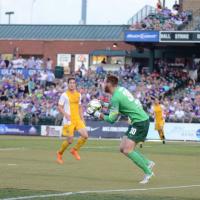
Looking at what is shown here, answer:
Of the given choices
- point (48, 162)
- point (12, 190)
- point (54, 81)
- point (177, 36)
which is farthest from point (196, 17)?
point (12, 190)

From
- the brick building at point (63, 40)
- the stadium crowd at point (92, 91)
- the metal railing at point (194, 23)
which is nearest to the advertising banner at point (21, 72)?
the stadium crowd at point (92, 91)

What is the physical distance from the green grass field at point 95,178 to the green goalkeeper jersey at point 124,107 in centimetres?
131

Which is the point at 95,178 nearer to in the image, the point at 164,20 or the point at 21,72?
the point at 164,20

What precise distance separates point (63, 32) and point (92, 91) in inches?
680

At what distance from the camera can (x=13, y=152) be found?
973 inches

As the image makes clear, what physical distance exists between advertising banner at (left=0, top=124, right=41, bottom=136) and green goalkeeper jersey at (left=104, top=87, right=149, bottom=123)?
30.3 meters

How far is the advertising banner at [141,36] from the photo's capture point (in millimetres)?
48281

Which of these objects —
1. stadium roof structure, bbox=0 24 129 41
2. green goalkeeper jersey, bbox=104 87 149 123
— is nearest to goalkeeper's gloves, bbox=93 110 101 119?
green goalkeeper jersey, bbox=104 87 149 123

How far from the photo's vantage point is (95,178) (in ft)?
51.6

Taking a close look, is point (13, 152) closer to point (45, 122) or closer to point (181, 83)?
point (45, 122)

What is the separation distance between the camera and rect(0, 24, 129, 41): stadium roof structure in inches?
2425

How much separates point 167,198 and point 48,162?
8.79 metres

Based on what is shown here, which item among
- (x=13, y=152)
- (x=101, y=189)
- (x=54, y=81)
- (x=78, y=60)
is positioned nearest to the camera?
(x=101, y=189)

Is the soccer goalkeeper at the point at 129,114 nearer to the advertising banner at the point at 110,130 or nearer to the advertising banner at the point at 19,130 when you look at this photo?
the advertising banner at the point at 110,130
